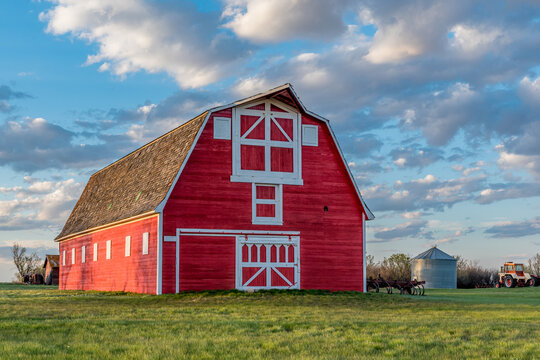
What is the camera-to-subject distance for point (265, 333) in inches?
505

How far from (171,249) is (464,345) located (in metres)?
16.5

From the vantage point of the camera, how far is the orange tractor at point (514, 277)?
5522 centimetres

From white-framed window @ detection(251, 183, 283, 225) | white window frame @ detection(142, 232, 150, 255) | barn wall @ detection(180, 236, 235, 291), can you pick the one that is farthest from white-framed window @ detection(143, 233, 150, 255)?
white-framed window @ detection(251, 183, 283, 225)

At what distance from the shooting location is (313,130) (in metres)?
29.5

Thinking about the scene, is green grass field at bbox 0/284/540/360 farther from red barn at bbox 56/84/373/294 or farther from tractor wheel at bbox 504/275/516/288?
tractor wheel at bbox 504/275/516/288

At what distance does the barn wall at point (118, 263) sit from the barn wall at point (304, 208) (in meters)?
1.65

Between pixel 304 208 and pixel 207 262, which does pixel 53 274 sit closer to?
pixel 207 262

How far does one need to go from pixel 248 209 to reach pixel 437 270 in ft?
108

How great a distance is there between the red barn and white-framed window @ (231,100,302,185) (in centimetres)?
4

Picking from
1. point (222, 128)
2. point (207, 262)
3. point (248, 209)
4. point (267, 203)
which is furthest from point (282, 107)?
point (207, 262)

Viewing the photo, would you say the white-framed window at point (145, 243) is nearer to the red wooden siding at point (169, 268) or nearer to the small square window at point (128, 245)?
the red wooden siding at point (169, 268)

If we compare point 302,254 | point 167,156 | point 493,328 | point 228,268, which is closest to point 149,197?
point 167,156

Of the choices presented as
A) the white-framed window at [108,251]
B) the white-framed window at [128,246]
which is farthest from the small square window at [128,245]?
the white-framed window at [108,251]

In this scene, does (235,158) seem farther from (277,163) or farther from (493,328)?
(493,328)
